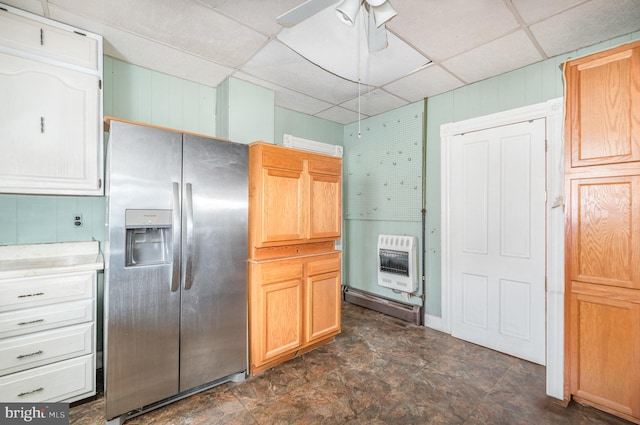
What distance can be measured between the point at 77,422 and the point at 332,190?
102 inches

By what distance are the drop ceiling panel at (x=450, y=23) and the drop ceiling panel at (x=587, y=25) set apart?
11.4 inches

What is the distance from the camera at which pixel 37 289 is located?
1.86 m

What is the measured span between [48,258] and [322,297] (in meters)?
2.30

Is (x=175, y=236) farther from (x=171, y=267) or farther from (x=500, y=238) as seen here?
(x=500, y=238)

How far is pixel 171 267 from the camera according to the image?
2018 mm

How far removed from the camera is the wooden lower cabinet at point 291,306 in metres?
2.42

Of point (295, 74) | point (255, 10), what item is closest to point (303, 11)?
point (255, 10)

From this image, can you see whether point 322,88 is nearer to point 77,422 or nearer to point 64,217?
point 64,217

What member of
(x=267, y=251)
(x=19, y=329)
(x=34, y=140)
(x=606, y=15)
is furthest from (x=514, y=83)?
(x=19, y=329)

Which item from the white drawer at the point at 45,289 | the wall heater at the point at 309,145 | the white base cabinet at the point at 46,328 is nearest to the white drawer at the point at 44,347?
the white base cabinet at the point at 46,328

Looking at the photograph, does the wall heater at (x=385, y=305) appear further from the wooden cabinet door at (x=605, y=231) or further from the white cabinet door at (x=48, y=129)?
the white cabinet door at (x=48, y=129)

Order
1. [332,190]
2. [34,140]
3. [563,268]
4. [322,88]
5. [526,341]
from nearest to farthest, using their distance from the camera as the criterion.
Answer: [34,140] < [563,268] < [526,341] < [332,190] < [322,88]

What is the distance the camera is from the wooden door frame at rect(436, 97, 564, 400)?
212cm

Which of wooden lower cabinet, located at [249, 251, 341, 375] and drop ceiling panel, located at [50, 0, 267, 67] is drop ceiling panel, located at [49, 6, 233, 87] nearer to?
drop ceiling panel, located at [50, 0, 267, 67]
